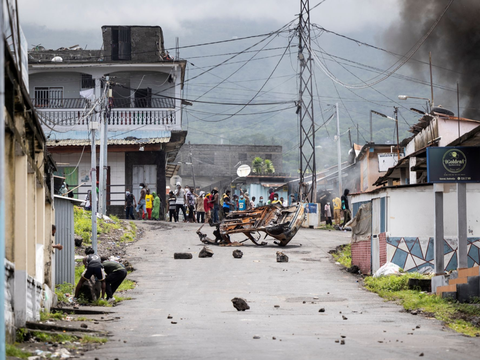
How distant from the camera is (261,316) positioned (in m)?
12.1

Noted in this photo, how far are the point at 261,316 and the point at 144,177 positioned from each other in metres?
23.8

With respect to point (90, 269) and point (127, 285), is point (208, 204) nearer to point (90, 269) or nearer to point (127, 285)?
point (127, 285)

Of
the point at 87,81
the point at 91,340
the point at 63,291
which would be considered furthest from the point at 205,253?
the point at 87,81

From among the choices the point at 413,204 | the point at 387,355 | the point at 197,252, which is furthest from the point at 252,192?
the point at 387,355

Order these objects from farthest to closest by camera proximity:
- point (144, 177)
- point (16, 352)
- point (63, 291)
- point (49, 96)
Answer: point (49, 96), point (144, 177), point (63, 291), point (16, 352)

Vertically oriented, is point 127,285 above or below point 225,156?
below

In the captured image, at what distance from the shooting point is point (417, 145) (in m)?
26.7

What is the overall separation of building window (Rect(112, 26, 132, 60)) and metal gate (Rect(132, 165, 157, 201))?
260 inches

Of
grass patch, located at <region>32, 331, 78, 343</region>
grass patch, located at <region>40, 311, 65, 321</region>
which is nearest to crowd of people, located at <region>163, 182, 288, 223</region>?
grass patch, located at <region>40, 311, 65, 321</region>

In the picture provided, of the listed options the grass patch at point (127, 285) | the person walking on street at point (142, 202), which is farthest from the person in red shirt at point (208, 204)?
the grass patch at point (127, 285)

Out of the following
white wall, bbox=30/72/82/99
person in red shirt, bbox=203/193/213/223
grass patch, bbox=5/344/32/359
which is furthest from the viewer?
white wall, bbox=30/72/82/99

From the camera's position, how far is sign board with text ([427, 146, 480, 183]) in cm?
1347

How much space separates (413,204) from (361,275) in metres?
3.04

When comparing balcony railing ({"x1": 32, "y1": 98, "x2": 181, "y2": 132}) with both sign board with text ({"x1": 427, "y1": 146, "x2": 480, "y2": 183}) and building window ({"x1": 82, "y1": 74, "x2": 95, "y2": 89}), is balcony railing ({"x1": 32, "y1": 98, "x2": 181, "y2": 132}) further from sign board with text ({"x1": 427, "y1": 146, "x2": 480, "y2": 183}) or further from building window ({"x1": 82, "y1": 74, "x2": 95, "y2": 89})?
sign board with text ({"x1": 427, "y1": 146, "x2": 480, "y2": 183})
